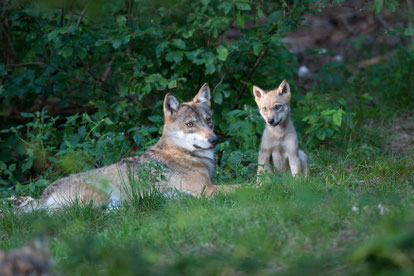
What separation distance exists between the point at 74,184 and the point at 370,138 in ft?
15.5

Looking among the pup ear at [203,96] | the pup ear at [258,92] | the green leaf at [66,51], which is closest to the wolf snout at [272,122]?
the pup ear at [258,92]

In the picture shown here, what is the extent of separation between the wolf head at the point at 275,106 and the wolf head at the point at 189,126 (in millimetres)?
719

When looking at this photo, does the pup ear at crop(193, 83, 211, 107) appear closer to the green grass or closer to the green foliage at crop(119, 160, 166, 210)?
the green foliage at crop(119, 160, 166, 210)

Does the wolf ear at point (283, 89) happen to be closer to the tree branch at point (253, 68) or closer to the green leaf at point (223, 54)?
the green leaf at point (223, 54)

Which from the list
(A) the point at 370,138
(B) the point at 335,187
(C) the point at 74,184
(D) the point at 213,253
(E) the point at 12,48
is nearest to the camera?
(D) the point at 213,253

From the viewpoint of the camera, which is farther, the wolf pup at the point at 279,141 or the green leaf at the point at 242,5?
the green leaf at the point at 242,5

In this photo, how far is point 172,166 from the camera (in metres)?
6.14

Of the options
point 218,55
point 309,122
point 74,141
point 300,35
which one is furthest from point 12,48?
point 300,35

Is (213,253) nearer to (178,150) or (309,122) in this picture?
(178,150)

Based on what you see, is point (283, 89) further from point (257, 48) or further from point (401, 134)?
point (401, 134)

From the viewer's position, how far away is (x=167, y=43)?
286 inches

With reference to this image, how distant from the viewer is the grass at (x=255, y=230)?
2975 mm

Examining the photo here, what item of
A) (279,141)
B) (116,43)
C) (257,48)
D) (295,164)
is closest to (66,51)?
(116,43)

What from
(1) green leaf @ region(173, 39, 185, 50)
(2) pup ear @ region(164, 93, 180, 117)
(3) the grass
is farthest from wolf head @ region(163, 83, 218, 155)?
(1) green leaf @ region(173, 39, 185, 50)
